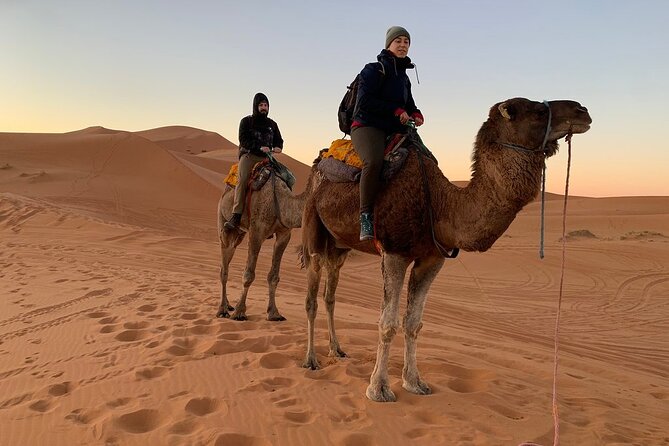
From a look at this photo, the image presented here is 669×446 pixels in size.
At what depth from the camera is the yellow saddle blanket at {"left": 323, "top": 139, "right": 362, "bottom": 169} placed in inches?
189

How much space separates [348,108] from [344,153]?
436 millimetres

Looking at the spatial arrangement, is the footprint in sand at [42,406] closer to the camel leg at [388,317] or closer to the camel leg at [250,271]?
the camel leg at [388,317]

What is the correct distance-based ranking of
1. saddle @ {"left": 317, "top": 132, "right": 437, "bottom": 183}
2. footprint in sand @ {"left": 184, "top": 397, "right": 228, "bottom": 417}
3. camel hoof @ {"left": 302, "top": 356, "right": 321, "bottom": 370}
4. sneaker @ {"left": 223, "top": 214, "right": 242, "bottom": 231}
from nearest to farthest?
footprint in sand @ {"left": 184, "top": 397, "right": 228, "bottom": 417}
saddle @ {"left": 317, "top": 132, "right": 437, "bottom": 183}
camel hoof @ {"left": 302, "top": 356, "right": 321, "bottom": 370}
sneaker @ {"left": 223, "top": 214, "right": 242, "bottom": 231}

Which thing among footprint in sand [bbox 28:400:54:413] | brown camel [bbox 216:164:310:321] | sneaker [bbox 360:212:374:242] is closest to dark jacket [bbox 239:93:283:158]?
brown camel [bbox 216:164:310:321]

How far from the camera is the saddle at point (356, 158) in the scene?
4.43 meters

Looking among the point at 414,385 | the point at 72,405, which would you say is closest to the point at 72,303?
the point at 72,405

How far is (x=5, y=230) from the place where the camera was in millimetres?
16906

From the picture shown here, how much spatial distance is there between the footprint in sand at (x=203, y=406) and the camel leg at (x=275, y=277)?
3148 mm

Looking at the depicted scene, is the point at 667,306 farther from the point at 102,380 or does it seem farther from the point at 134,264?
the point at 134,264

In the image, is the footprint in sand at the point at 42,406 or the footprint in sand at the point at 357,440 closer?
the footprint in sand at the point at 357,440

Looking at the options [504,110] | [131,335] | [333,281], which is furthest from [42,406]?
[504,110]

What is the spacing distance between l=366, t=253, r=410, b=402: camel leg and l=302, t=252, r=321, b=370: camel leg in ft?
3.32

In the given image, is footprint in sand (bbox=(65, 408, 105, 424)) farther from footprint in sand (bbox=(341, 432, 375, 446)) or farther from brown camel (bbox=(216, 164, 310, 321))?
brown camel (bbox=(216, 164, 310, 321))

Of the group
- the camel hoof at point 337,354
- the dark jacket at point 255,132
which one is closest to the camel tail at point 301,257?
the camel hoof at point 337,354
